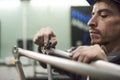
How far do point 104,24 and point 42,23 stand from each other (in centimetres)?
350

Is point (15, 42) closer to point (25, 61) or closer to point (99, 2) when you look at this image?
point (25, 61)

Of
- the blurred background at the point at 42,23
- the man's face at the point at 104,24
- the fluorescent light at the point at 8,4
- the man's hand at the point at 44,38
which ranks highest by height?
the man's face at the point at 104,24

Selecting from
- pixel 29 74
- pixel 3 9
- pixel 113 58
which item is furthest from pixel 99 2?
pixel 3 9

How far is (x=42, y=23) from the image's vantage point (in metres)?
4.78

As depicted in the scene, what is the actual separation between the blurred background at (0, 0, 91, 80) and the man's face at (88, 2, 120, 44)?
335 centimetres

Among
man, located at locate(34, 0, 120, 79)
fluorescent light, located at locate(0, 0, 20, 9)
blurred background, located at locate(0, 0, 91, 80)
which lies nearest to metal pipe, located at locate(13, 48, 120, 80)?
man, located at locate(34, 0, 120, 79)

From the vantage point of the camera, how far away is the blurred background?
15.5ft

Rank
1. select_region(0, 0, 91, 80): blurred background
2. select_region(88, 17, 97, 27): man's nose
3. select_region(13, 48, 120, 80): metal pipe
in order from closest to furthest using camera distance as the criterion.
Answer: select_region(13, 48, 120, 80): metal pipe → select_region(88, 17, 97, 27): man's nose → select_region(0, 0, 91, 80): blurred background

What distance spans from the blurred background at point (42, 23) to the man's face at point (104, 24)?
3.35m

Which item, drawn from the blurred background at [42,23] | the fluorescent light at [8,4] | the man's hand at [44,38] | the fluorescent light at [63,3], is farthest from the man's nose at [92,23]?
the fluorescent light at [8,4]

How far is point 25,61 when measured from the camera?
4.62m

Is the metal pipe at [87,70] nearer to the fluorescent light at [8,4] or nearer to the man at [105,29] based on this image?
the man at [105,29]

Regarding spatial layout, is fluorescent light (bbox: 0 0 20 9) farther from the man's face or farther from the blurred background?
the man's face

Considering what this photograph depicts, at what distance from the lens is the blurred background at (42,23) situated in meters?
4.72
